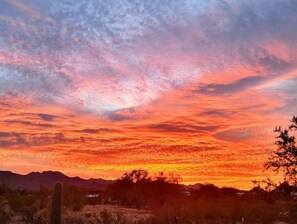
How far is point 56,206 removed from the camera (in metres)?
13.7

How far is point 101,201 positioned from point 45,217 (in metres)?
35.7

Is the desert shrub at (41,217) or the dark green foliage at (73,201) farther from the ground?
the dark green foliage at (73,201)

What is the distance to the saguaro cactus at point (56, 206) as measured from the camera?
→ 13562mm

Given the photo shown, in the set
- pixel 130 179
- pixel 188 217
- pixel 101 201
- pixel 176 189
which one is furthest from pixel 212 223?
pixel 130 179

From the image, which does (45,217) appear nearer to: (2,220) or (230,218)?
(2,220)

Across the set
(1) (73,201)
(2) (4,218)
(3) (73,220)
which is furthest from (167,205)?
(2) (4,218)

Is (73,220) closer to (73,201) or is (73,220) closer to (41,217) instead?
(41,217)

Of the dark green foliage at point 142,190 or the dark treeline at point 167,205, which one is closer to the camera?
the dark treeline at point 167,205

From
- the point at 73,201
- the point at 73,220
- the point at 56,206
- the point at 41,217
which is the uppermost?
the point at 73,201

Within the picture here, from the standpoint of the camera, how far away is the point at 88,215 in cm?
3297

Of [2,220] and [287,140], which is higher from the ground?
[287,140]

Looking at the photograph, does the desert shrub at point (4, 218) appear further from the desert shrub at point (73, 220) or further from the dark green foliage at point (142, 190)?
the dark green foliage at point (142, 190)

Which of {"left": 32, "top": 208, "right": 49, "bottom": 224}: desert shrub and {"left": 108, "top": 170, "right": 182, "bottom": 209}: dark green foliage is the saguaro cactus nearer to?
{"left": 32, "top": 208, "right": 49, "bottom": 224}: desert shrub

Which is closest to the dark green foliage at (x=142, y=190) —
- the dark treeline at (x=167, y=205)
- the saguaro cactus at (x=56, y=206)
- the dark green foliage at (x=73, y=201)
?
the dark treeline at (x=167, y=205)
